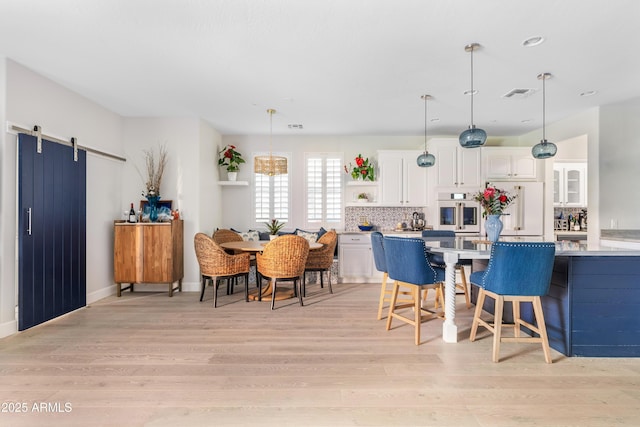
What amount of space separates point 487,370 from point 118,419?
258 centimetres

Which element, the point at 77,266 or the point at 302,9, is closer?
the point at 302,9

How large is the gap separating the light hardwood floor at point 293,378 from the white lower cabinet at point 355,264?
2.02 metres

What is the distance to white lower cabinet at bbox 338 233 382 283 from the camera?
564 cm

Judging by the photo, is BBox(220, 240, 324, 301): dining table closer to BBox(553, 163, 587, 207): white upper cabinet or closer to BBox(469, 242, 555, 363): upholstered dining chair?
BBox(469, 242, 555, 363): upholstered dining chair

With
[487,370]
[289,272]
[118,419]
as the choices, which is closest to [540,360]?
[487,370]

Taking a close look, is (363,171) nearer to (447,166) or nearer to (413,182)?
(413,182)

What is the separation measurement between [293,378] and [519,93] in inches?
162

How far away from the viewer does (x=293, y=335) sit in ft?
10.6

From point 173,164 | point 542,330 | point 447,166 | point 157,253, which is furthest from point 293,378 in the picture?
point 447,166

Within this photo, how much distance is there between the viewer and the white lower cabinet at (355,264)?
18.5 feet

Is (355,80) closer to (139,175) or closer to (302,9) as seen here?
(302,9)

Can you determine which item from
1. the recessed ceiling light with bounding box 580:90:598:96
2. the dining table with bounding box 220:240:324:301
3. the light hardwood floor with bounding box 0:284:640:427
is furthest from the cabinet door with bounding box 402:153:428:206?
the light hardwood floor with bounding box 0:284:640:427

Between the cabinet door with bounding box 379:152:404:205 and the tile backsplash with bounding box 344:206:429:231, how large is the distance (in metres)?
0.37

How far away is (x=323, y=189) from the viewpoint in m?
6.25
